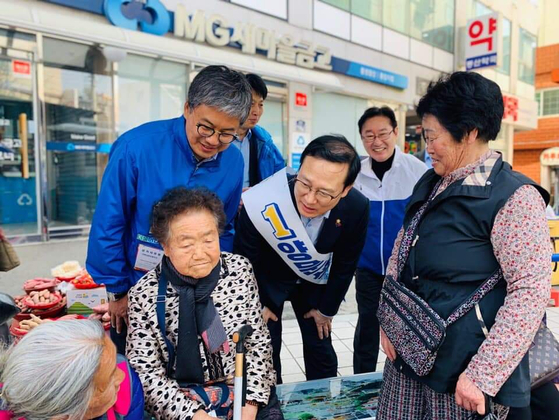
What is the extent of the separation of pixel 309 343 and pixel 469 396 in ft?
3.90

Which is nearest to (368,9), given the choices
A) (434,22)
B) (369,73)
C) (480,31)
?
(369,73)

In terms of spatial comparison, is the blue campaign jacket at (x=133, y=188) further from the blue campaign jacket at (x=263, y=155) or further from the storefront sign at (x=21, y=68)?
the storefront sign at (x=21, y=68)

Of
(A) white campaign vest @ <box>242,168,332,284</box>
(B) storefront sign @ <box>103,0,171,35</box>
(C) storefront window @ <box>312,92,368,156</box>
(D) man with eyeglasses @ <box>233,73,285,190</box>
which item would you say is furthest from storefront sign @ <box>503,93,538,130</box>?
(A) white campaign vest @ <box>242,168,332,284</box>

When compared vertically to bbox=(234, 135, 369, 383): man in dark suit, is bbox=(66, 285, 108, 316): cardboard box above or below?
below

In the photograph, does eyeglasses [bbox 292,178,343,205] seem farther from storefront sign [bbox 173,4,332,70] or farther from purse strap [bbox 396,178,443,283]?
storefront sign [bbox 173,4,332,70]

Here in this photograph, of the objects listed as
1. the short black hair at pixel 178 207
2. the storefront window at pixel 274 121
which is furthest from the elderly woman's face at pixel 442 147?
the storefront window at pixel 274 121

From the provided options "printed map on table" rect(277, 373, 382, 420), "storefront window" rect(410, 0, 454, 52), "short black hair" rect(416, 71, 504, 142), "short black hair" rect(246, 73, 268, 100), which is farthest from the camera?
"storefront window" rect(410, 0, 454, 52)

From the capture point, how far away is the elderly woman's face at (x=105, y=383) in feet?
3.94

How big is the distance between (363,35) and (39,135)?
307 inches

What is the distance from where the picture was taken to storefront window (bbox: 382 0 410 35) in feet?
36.3

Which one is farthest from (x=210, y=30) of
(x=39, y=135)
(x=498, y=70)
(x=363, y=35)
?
(x=498, y=70)

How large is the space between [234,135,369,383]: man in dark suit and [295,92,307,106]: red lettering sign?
7.51m

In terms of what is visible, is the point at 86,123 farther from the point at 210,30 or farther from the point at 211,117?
the point at 211,117

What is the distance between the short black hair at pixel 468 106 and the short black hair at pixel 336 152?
16.6 inches
